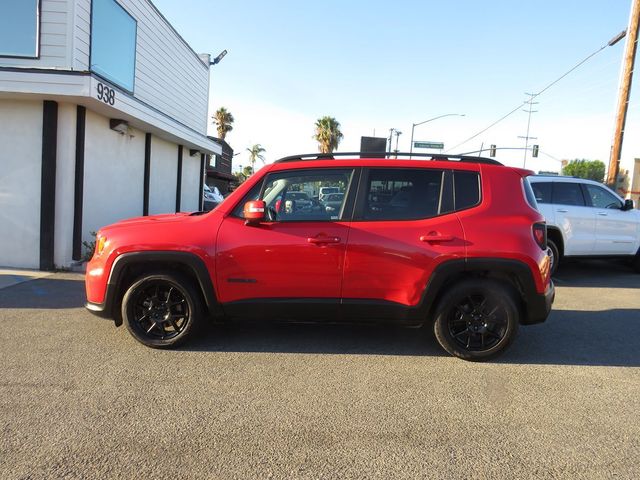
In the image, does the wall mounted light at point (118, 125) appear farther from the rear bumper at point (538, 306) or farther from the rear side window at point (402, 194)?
the rear bumper at point (538, 306)

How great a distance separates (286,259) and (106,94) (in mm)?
6045

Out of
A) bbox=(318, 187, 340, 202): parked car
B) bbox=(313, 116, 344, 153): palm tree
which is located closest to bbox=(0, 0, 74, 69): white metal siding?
bbox=(318, 187, 340, 202): parked car

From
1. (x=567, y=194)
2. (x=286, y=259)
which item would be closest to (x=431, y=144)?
(x=567, y=194)

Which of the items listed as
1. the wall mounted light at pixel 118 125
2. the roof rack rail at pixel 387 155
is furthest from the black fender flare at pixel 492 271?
the wall mounted light at pixel 118 125

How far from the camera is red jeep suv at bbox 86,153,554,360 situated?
420 cm

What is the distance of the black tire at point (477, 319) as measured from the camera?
4.24 meters

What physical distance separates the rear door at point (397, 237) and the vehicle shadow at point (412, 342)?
0.62 meters

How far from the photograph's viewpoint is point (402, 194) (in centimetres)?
437

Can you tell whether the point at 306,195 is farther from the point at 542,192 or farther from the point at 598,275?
the point at 598,275

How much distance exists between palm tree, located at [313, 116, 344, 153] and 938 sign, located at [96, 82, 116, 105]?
43490 mm

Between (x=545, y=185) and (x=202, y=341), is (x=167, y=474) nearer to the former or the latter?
(x=202, y=341)

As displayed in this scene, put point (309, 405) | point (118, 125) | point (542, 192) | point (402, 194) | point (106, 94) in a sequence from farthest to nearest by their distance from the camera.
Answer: point (118, 125) → point (542, 192) → point (106, 94) → point (402, 194) → point (309, 405)

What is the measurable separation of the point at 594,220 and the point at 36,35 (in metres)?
10.8

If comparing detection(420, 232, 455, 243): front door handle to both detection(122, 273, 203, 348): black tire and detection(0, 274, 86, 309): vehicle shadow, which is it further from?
detection(0, 274, 86, 309): vehicle shadow
